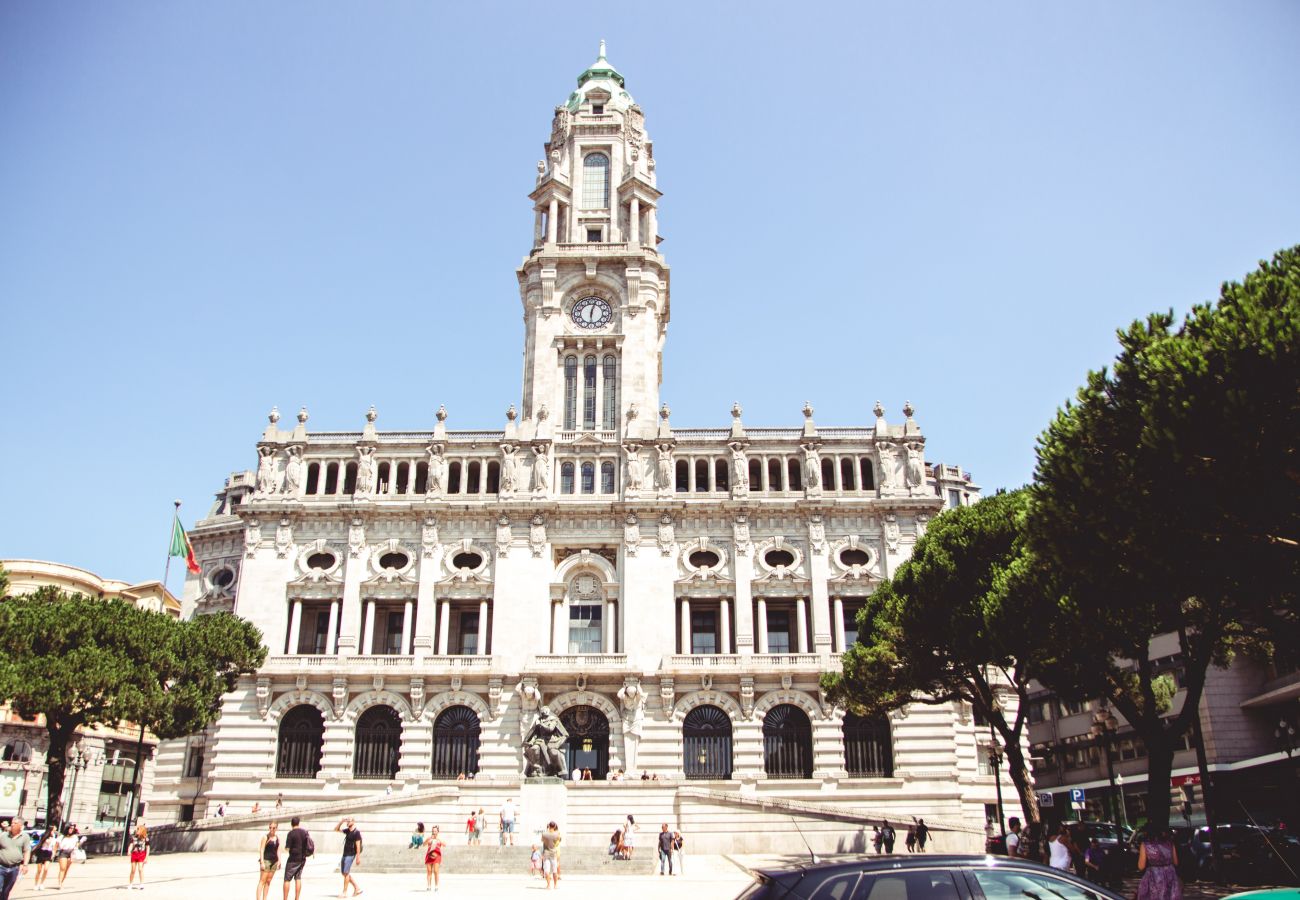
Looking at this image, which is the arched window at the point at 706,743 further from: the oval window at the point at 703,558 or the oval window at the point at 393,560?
the oval window at the point at 393,560

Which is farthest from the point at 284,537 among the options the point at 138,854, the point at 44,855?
the point at 138,854

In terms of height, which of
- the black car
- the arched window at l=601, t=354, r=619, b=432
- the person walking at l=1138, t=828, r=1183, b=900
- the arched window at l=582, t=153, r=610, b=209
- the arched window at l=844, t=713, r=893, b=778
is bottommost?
the person walking at l=1138, t=828, r=1183, b=900

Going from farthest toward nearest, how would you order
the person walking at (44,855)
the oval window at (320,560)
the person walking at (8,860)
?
the oval window at (320,560), the person walking at (44,855), the person walking at (8,860)

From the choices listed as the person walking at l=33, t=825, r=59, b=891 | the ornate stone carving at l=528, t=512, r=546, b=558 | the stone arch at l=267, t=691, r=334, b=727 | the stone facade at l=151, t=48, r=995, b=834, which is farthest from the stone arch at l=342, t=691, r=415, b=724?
the person walking at l=33, t=825, r=59, b=891

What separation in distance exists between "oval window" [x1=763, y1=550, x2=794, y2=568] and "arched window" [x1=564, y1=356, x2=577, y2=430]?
14.9 m

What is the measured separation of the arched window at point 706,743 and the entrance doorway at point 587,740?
14.5 feet

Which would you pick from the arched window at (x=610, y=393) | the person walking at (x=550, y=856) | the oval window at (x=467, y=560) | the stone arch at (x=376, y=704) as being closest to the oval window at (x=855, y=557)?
the arched window at (x=610, y=393)

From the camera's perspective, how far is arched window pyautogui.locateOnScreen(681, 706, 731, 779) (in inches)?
2251

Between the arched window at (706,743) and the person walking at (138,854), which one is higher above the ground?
the arched window at (706,743)

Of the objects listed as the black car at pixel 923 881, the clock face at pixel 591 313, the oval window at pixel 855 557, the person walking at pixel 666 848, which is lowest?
the person walking at pixel 666 848

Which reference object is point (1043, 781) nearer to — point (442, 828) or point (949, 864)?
point (442, 828)

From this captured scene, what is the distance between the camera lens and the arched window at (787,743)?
57250 millimetres

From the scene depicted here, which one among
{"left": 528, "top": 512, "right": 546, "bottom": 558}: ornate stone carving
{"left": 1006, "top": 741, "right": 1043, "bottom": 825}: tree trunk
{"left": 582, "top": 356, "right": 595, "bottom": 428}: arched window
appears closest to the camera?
{"left": 1006, "top": 741, "right": 1043, "bottom": 825}: tree trunk

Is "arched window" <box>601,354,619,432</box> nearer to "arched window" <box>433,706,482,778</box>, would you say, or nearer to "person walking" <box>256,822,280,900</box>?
"arched window" <box>433,706,482,778</box>
